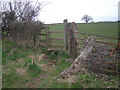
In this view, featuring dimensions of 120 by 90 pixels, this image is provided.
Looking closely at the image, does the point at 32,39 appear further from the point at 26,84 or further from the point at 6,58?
the point at 26,84

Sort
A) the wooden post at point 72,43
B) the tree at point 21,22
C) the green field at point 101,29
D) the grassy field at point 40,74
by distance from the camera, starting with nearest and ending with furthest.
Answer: the grassy field at point 40,74, the wooden post at point 72,43, the tree at point 21,22, the green field at point 101,29

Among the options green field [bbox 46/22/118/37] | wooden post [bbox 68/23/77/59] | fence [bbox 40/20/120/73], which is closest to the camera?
fence [bbox 40/20/120/73]

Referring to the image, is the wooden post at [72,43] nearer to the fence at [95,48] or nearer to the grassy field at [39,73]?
the fence at [95,48]

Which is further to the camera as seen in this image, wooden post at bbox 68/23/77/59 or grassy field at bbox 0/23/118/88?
wooden post at bbox 68/23/77/59

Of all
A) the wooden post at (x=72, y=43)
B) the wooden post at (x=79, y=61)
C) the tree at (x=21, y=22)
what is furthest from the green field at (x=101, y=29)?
the wooden post at (x=79, y=61)

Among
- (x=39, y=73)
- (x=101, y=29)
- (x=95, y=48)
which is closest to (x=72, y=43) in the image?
(x=95, y=48)

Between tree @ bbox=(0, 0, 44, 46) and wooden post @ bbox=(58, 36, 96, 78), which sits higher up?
tree @ bbox=(0, 0, 44, 46)

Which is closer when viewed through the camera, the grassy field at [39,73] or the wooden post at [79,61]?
the grassy field at [39,73]

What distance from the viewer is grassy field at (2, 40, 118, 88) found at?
376 cm

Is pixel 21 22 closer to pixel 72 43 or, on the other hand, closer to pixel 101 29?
pixel 72 43

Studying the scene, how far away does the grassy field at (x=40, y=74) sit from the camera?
3762 millimetres

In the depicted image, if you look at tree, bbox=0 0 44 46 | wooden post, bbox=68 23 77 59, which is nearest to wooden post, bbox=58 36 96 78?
wooden post, bbox=68 23 77 59

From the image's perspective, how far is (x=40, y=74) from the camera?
198 inches

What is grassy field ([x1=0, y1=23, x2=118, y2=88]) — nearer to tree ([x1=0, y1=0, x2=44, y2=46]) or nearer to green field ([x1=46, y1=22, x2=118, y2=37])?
tree ([x1=0, y1=0, x2=44, y2=46])
